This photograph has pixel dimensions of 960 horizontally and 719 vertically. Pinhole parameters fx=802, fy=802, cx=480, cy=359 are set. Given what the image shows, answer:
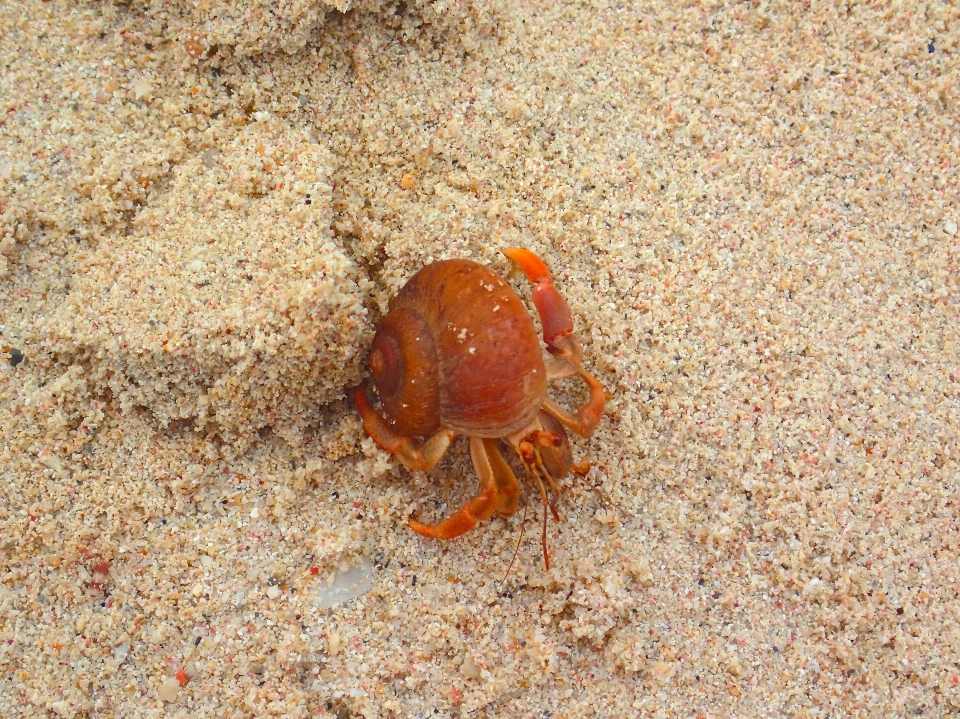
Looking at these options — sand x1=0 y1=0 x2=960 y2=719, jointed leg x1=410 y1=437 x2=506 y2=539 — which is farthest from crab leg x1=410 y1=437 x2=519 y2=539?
sand x1=0 y1=0 x2=960 y2=719

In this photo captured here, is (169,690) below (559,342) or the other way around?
below

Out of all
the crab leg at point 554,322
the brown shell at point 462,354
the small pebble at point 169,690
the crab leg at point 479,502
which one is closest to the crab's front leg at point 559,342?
the crab leg at point 554,322

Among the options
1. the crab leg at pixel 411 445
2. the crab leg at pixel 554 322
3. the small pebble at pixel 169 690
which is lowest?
the small pebble at pixel 169 690

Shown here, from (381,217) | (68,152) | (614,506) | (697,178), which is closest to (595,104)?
(697,178)

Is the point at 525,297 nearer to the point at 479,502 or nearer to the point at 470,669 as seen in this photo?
the point at 479,502

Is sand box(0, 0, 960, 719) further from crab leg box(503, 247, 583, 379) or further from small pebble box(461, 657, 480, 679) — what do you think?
crab leg box(503, 247, 583, 379)

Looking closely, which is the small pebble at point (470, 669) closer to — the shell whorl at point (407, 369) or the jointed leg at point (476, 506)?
the jointed leg at point (476, 506)

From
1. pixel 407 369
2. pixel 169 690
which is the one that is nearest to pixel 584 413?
pixel 407 369
